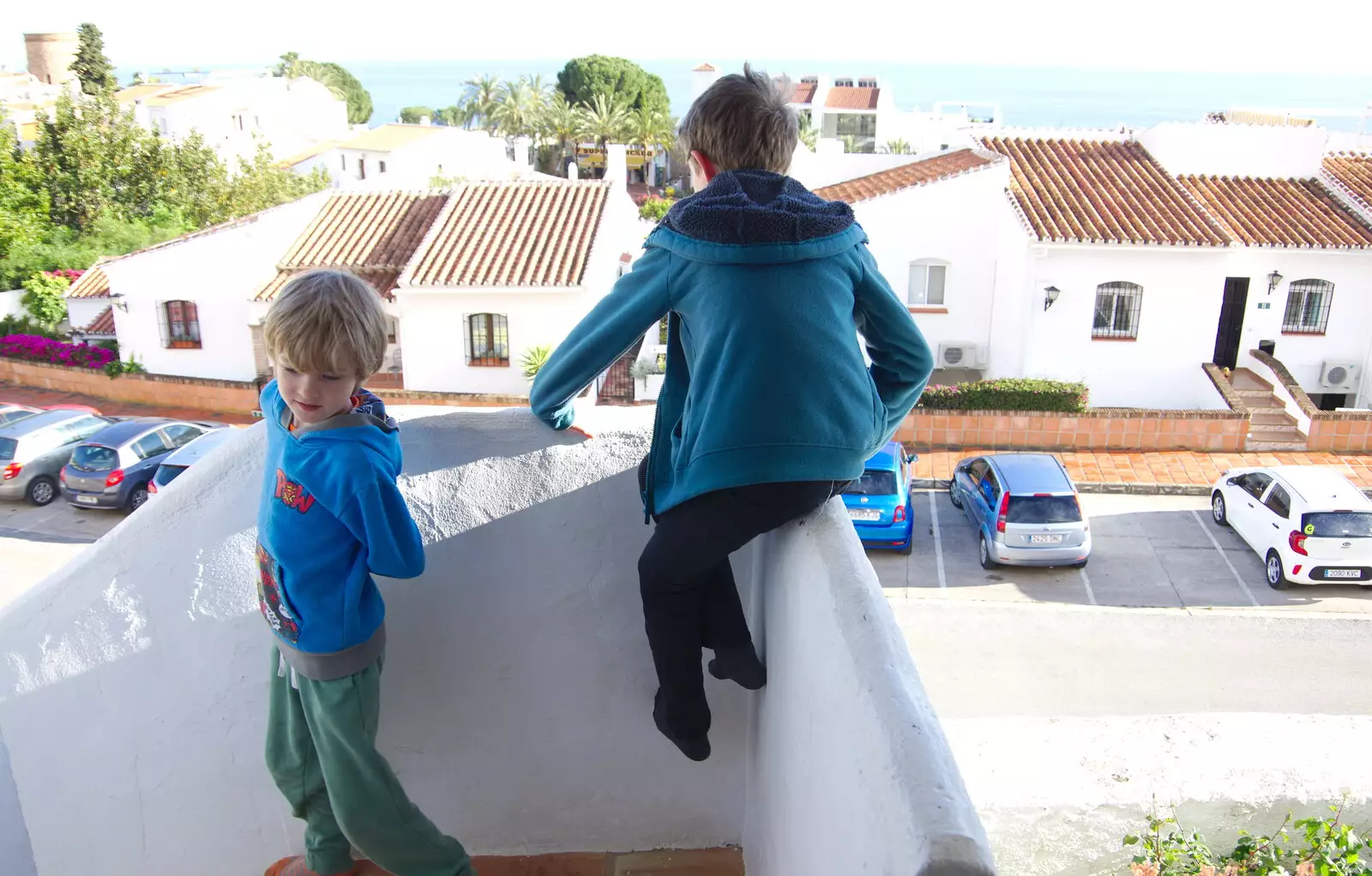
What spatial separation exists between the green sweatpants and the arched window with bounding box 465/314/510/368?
2035cm

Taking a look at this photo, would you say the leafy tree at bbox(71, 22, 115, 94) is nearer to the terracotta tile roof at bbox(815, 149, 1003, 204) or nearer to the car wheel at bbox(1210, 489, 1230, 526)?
the terracotta tile roof at bbox(815, 149, 1003, 204)

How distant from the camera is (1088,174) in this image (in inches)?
955

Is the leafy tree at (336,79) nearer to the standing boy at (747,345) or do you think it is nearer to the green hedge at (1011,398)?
the green hedge at (1011,398)

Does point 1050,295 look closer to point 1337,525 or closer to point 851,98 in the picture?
point 1337,525

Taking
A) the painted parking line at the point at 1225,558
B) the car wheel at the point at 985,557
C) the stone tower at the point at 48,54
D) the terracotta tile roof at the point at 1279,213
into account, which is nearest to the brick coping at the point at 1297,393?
the terracotta tile roof at the point at 1279,213

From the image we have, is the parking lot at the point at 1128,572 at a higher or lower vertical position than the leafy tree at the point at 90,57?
lower

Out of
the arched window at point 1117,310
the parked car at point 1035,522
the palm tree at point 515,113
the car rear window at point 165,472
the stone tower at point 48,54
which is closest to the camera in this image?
the parked car at point 1035,522

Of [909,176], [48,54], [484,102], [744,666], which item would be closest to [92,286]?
[909,176]

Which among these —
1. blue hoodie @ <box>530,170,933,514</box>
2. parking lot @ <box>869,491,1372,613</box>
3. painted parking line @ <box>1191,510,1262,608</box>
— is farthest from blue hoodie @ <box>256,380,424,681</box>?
painted parking line @ <box>1191,510,1262,608</box>

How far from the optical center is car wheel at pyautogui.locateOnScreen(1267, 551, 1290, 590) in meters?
15.0

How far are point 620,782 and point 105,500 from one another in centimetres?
1710

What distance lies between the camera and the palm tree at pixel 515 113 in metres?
67.1

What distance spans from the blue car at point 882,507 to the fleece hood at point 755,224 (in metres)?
13.6

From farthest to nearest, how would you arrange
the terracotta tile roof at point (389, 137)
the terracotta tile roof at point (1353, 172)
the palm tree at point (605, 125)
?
the palm tree at point (605, 125), the terracotta tile roof at point (389, 137), the terracotta tile roof at point (1353, 172)
